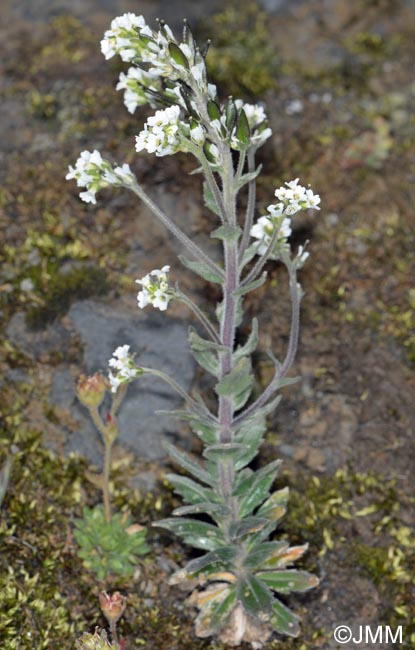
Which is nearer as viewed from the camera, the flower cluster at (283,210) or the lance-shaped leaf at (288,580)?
the flower cluster at (283,210)

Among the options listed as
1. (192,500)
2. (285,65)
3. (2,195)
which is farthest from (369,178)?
(192,500)

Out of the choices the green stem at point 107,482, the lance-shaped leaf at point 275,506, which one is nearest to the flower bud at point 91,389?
the green stem at point 107,482

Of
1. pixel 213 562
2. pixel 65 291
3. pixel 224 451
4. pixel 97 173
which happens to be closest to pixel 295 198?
pixel 97 173

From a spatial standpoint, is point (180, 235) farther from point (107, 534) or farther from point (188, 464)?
point (107, 534)

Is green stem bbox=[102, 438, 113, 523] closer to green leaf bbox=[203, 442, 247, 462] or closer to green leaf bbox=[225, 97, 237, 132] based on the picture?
green leaf bbox=[203, 442, 247, 462]

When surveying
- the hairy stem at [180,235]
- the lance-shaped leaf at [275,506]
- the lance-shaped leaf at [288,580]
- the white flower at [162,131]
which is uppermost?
the white flower at [162,131]

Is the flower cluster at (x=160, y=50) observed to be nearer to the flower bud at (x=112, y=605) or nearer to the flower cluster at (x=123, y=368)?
the flower cluster at (x=123, y=368)

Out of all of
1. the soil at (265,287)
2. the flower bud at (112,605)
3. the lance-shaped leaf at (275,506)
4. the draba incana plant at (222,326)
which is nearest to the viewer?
the draba incana plant at (222,326)
